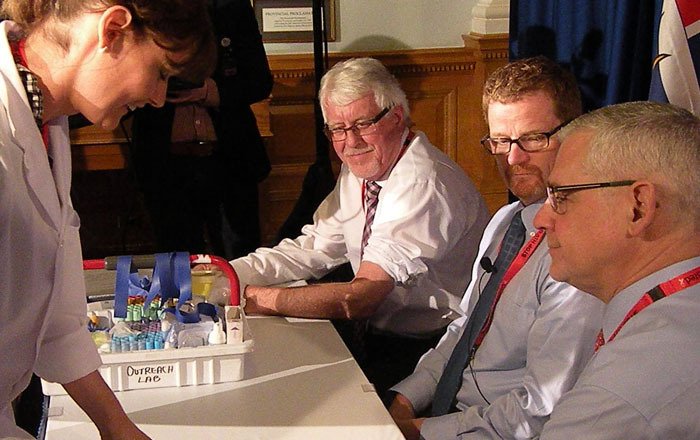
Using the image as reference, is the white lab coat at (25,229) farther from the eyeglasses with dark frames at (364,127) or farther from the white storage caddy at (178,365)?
the eyeglasses with dark frames at (364,127)

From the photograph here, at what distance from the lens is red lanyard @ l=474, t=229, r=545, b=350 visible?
171cm

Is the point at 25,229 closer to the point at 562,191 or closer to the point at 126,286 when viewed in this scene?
the point at 126,286

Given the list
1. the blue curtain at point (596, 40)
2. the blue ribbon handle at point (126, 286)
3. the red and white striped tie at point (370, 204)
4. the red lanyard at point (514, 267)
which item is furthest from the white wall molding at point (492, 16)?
the blue ribbon handle at point (126, 286)

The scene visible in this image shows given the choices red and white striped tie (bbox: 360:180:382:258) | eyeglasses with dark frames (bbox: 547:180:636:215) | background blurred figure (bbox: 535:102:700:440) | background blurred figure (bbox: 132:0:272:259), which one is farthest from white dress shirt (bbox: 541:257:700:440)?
background blurred figure (bbox: 132:0:272:259)

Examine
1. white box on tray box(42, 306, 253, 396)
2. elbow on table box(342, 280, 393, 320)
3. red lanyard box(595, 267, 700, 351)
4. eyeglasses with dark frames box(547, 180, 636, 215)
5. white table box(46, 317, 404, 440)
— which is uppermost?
eyeglasses with dark frames box(547, 180, 636, 215)

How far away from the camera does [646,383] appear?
1059 mm

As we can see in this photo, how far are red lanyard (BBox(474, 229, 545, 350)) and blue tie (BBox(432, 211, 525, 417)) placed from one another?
12 mm

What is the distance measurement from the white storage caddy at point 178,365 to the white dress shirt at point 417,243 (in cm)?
56

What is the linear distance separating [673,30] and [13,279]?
1442mm

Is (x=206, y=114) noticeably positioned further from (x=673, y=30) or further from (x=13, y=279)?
(x=13, y=279)

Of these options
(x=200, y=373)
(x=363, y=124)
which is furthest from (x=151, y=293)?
(x=363, y=124)

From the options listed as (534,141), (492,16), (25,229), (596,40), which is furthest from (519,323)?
(492,16)

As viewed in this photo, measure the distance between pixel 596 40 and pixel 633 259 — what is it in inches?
54.6

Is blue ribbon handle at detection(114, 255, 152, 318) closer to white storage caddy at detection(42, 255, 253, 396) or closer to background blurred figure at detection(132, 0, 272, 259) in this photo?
white storage caddy at detection(42, 255, 253, 396)
